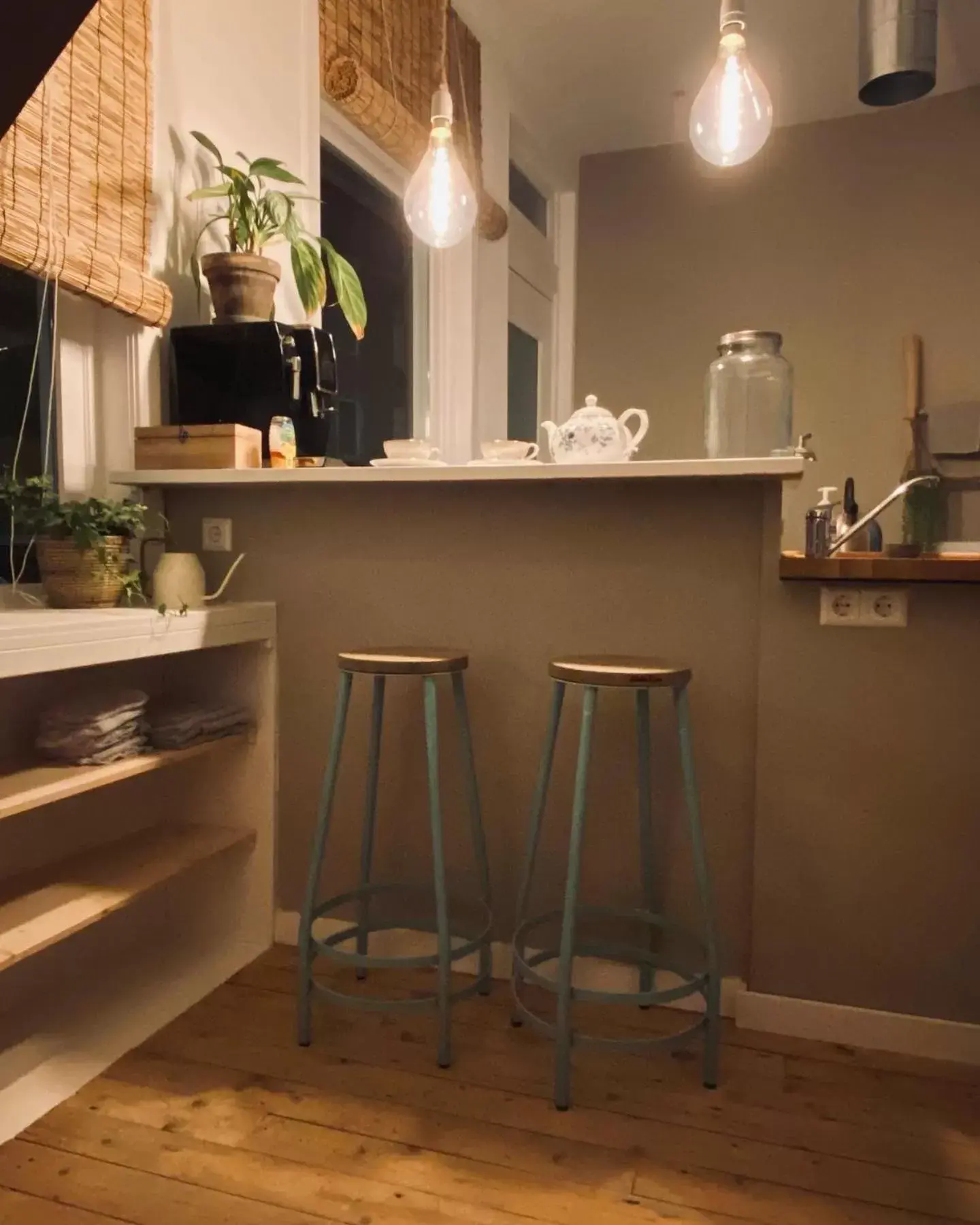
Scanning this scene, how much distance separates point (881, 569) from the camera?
5.73 feet

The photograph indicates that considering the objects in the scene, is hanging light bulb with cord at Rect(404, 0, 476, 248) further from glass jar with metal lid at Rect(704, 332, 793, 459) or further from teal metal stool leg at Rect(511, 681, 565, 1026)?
teal metal stool leg at Rect(511, 681, 565, 1026)

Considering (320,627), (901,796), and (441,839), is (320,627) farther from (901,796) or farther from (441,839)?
(901,796)

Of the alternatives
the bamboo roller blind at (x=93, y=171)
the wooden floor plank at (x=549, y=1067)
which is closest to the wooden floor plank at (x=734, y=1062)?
the wooden floor plank at (x=549, y=1067)

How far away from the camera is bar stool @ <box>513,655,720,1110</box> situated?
1.64m

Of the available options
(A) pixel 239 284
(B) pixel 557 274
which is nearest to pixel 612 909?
(A) pixel 239 284

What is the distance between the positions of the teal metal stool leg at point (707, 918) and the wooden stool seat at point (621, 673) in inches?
2.2

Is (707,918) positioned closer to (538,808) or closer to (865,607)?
(538,808)

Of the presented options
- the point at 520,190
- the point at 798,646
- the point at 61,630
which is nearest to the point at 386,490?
the point at 61,630

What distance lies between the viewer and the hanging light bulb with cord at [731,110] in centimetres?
206

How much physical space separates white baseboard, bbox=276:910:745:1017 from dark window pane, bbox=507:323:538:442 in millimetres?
2665

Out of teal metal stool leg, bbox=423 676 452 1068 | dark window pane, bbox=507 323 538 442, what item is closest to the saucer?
teal metal stool leg, bbox=423 676 452 1068

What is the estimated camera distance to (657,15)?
3.43m

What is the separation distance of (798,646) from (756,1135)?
2.83ft

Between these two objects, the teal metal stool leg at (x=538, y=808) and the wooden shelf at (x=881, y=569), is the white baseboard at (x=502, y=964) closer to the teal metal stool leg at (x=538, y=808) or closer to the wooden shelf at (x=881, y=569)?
the teal metal stool leg at (x=538, y=808)
